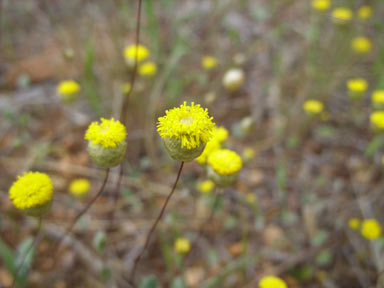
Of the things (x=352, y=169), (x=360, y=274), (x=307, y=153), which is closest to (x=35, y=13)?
(x=307, y=153)

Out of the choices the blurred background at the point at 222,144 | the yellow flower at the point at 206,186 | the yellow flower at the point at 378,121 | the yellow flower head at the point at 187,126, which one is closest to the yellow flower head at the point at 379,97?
the blurred background at the point at 222,144

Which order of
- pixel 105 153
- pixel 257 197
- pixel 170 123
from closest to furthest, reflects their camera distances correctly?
pixel 170 123 → pixel 105 153 → pixel 257 197

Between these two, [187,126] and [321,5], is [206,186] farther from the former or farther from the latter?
[321,5]

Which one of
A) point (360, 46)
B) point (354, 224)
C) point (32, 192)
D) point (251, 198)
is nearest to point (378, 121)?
point (354, 224)

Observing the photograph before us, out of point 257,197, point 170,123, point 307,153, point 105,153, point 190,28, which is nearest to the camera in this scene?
point 170,123

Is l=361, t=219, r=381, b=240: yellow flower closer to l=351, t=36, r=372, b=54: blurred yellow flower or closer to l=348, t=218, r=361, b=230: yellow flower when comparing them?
l=348, t=218, r=361, b=230: yellow flower

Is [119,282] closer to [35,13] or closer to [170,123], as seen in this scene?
[170,123]
